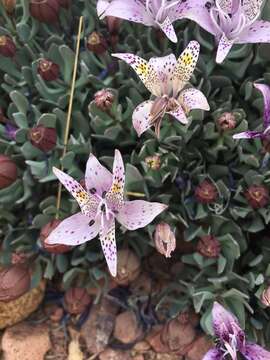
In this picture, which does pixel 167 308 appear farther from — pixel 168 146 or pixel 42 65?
pixel 42 65

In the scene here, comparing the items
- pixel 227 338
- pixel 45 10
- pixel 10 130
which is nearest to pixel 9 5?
pixel 45 10

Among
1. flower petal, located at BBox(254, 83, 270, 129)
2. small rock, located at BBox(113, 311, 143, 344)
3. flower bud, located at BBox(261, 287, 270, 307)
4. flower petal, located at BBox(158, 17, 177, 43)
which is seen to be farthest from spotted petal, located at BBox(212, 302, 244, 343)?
flower petal, located at BBox(158, 17, 177, 43)

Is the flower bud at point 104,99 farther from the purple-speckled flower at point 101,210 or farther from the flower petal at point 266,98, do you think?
the flower petal at point 266,98

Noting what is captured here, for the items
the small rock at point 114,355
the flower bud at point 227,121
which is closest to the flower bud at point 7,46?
the flower bud at point 227,121

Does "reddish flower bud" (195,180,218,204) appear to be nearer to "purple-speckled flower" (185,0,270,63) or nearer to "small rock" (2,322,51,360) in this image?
"purple-speckled flower" (185,0,270,63)

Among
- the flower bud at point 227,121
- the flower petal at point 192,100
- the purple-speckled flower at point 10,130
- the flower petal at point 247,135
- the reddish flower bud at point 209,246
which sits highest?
the flower petal at point 192,100
